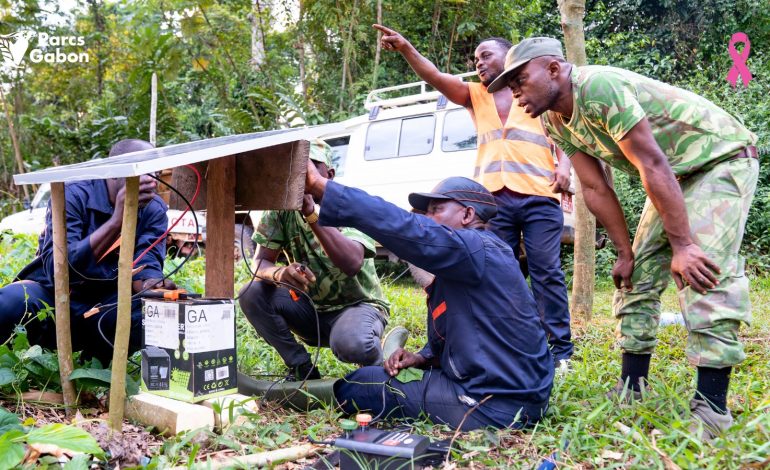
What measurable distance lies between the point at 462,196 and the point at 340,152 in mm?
6585

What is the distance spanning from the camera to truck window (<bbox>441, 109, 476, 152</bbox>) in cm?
795

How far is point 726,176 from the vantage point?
9.22 feet

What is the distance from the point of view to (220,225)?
3012 mm

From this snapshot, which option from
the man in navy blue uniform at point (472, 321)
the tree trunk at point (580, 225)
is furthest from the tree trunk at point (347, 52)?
the man in navy blue uniform at point (472, 321)

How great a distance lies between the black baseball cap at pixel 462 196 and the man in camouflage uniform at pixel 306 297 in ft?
A: 2.04

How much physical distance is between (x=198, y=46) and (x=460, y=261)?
36.4 feet

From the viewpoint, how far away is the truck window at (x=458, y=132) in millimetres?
7953

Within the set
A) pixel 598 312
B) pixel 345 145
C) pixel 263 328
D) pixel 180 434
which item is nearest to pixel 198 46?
pixel 345 145

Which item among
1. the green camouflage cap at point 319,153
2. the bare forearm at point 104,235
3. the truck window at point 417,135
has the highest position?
the truck window at point 417,135

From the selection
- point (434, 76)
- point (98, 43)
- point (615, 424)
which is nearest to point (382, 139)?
point (434, 76)

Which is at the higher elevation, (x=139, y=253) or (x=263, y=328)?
(x=139, y=253)

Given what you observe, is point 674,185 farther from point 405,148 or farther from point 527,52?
point 405,148

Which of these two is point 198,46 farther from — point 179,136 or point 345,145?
point 345,145

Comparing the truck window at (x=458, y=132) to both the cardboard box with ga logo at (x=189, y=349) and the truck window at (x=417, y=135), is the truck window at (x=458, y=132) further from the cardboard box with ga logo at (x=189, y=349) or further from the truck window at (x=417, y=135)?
the cardboard box with ga logo at (x=189, y=349)
